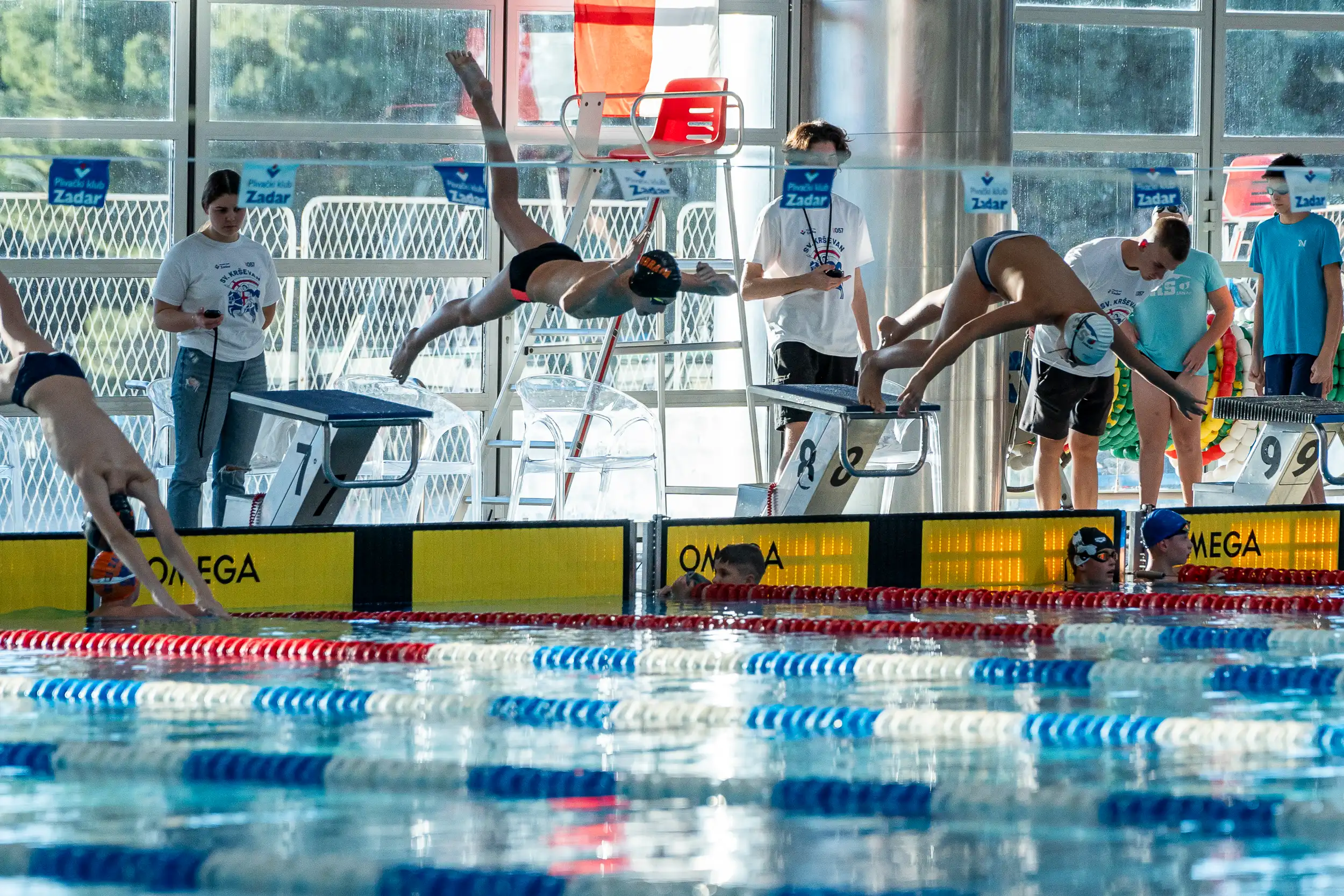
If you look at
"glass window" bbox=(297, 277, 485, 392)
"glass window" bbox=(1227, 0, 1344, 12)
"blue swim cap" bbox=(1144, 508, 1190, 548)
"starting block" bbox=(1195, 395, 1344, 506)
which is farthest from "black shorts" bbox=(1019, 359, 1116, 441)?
"glass window" bbox=(1227, 0, 1344, 12)

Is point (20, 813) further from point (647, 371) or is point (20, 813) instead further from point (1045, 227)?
point (1045, 227)

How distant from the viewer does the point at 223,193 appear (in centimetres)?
623

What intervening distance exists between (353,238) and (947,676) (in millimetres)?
5043

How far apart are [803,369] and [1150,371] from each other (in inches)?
52.7

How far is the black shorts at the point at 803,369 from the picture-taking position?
22.8ft

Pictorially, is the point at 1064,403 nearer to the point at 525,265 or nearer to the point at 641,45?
the point at 525,265

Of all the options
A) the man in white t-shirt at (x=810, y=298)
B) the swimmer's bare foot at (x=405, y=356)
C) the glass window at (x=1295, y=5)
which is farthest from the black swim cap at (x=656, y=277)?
the glass window at (x=1295, y=5)

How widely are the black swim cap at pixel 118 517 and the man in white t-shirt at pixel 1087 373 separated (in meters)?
3.38

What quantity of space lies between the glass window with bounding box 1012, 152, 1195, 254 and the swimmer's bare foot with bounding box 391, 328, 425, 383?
14.7 ft

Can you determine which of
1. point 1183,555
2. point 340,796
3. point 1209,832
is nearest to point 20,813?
point 340,796

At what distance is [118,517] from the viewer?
5.28m

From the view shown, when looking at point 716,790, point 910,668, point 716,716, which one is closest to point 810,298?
point 910,668

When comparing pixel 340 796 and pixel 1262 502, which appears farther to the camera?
pixel 1262 502

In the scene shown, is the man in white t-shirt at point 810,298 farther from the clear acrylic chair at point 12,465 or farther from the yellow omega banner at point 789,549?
the clear acrylic chair at point 12,465
